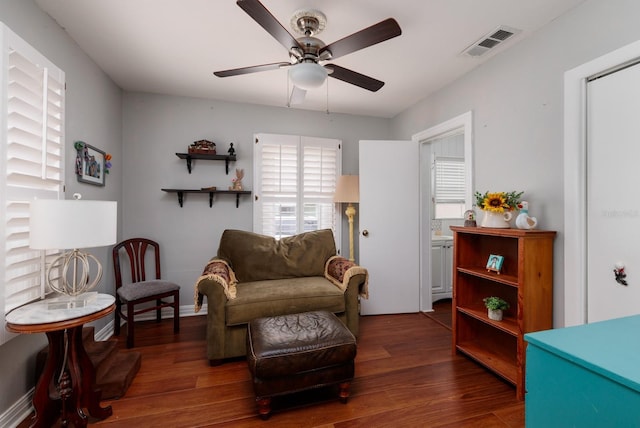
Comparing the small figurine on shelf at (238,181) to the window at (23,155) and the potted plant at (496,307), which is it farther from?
the potted plant at (496,307)

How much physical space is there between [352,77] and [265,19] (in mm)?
766

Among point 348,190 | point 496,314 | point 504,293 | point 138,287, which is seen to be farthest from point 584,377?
point 138,287

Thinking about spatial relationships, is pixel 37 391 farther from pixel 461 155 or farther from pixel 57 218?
pixel 461 155

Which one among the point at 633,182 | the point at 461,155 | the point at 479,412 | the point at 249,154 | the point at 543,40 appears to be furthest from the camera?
the point at 461,155

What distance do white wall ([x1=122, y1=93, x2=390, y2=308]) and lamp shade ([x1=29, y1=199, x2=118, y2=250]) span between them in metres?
1.93

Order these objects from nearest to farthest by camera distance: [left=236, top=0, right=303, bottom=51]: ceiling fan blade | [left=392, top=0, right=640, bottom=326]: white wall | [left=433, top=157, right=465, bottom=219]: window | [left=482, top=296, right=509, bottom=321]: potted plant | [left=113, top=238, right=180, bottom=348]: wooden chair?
1. [left=236, top=0, right=303, bottom=51]: ceiling fan blade
2. [left=392, top=0, right=640, bottom=326]: white wall
3. [left=482, top=296, right=509, bottom=321]: potted plant
4. [left=113, top=238, right=180, bottom=348]: wooden chair
5. [left=433, top=157, right=465, bottom=219]: window

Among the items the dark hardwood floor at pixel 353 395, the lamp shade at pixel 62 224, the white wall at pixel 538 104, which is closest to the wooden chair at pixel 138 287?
the dark hardwood floor at pixel 353 395

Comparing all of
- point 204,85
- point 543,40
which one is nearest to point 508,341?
point 543,40

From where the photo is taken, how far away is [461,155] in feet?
13.8

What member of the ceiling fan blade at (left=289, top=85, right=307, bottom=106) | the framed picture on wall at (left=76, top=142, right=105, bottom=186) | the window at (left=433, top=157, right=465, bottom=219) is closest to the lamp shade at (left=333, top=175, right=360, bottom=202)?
the ceiling fan blade at (left=289, top=85, right=307, bottom=106)

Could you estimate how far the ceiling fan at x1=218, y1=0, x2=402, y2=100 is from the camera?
1.48 m

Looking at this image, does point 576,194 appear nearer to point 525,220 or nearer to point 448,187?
point 525,220

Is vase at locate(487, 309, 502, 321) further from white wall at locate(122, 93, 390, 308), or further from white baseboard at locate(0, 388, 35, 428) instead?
white baseboard at locate(0, 388, 35, 428)

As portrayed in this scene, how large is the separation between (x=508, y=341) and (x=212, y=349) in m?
2.37
